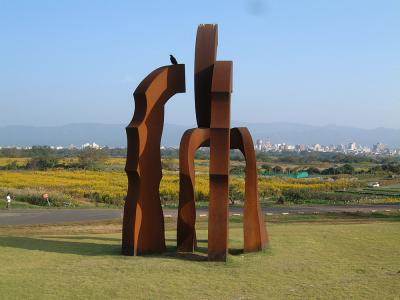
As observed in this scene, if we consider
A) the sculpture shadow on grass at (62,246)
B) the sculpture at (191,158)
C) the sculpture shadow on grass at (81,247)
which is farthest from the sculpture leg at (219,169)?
the sculpture shadow on grass at (62,246)

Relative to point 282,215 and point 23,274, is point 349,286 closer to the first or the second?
point 23,274

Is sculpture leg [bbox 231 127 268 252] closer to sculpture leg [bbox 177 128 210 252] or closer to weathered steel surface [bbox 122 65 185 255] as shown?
sculpture leg [bbox 177 128 210 252]

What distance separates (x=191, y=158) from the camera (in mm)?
13727

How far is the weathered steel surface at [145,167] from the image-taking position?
13688 mm

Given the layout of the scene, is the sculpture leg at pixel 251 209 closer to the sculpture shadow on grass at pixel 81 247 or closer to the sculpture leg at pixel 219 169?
the sculpture shadow on grass at pixel 81 247

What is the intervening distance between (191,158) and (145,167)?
47.8 inches

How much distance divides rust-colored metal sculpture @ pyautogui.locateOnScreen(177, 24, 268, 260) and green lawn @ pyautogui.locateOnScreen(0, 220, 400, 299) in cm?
53

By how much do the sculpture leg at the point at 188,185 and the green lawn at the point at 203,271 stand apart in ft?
1.61

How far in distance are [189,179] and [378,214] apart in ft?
59.0

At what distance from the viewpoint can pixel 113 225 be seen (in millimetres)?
22969

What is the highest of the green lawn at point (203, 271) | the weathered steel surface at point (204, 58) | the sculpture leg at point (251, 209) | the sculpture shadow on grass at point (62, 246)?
the weathered steel surface at point (204, 58)

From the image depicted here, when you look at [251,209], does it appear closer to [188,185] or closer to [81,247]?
[188,185]

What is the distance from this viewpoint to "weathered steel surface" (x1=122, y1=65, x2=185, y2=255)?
1369 centimetres

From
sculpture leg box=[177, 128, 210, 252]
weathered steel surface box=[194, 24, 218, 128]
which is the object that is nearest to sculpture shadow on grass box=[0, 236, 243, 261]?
sculpture leg box=[177, 128, 210, 252]
